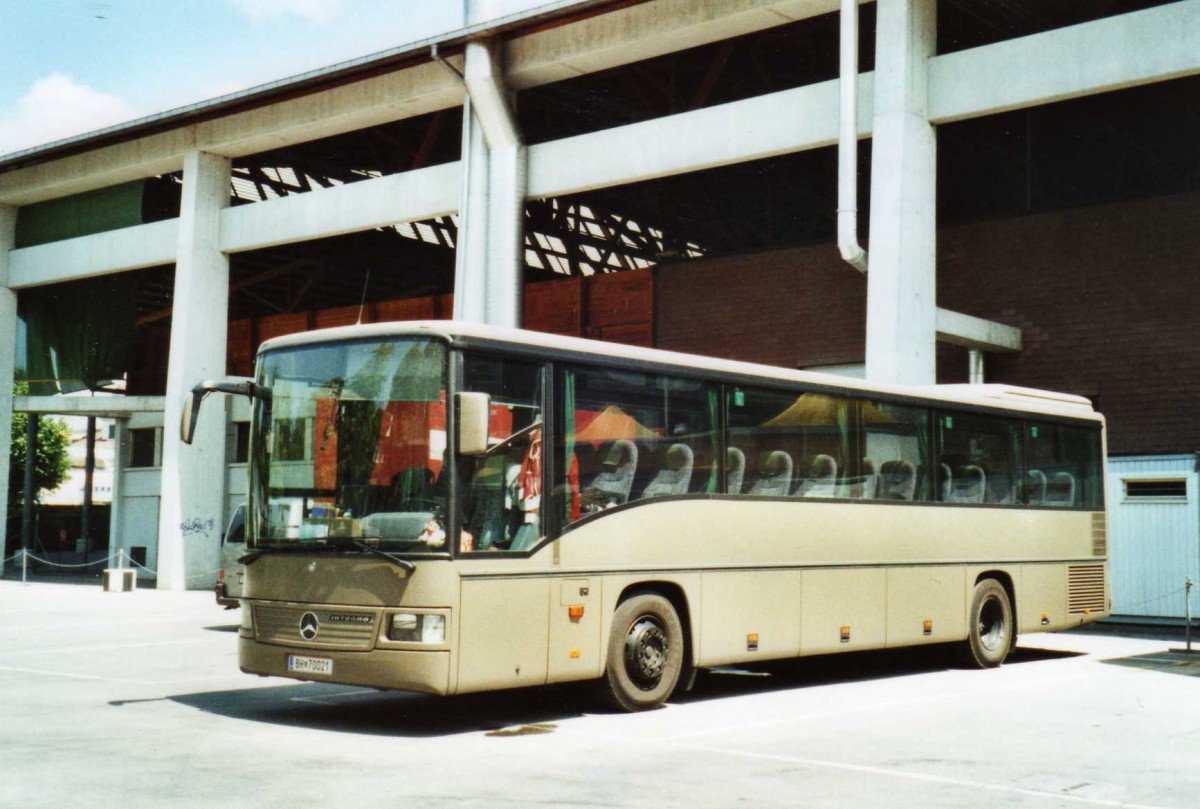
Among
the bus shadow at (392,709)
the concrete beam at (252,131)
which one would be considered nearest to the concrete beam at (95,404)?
the concrete beam at (252,131)

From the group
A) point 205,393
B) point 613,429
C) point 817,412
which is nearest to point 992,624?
point 817,412

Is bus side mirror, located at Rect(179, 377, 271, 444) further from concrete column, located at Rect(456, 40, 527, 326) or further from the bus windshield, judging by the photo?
concrete column, located at Rect(456, 40, 527, 326)

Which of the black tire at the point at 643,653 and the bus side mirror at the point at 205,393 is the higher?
the bus side mirror at the point at 205,393

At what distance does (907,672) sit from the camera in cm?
1503

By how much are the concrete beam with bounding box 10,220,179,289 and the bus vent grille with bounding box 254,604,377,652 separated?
2171 cm

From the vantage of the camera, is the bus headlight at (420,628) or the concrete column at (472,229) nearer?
the bus headlight at (420,628)

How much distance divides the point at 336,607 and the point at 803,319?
1513cm

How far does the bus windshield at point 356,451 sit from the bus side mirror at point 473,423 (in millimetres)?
201

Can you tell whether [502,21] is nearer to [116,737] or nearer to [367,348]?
[367,348]

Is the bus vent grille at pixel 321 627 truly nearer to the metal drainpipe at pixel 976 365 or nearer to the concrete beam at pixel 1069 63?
the concrete beam at pixel 1069 63

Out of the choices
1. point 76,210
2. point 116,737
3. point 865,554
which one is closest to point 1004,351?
point 865,554

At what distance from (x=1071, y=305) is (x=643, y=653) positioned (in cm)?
1238

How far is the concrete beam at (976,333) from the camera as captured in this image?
19938 millimetres

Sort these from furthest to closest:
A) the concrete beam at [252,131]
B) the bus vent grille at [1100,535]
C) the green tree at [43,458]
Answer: the green tree at [43,458] < the concrete beam at [252,131] < the bus vent grille at [1100,535]
